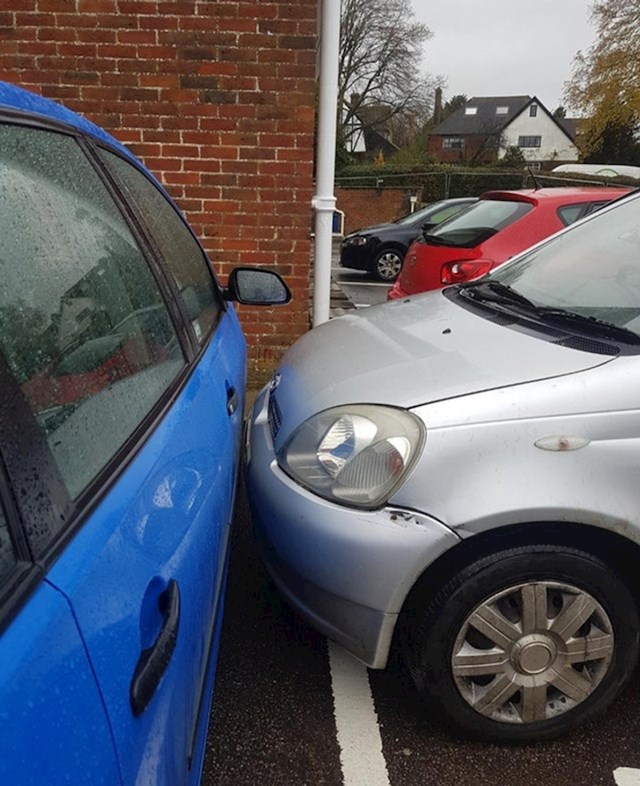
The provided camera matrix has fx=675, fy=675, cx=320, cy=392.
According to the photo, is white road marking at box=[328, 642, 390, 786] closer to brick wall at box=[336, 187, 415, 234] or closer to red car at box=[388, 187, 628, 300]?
red car at box=[388, 187, 628, 300]

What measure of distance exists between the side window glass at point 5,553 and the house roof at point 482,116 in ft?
211

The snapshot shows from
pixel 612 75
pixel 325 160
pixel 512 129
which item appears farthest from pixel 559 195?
pixel 512 129

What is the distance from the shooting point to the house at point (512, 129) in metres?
59.3

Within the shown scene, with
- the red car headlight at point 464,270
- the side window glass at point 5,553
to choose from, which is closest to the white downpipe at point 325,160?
the red car headlight at point 464,270

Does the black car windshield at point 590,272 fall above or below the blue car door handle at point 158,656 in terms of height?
above

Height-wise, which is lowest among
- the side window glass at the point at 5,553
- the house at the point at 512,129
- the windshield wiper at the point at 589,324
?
the windshield wiper at the point at 589,324

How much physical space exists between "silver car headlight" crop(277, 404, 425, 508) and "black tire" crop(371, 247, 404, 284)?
10536mm

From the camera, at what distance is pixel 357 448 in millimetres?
1847

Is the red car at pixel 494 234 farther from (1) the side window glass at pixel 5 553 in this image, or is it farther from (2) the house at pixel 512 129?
(2) the house at pixel 512 129

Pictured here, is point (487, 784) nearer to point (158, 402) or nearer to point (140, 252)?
point (158, 402)

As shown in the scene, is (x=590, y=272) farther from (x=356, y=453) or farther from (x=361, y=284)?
(x=361, y=284)

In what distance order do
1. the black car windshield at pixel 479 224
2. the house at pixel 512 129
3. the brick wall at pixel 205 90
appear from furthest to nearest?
the house at pixel 512 129, the black car windshield at pixel 479 224, the brick wall at pixel 205 90

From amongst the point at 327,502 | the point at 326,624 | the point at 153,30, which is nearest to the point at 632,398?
the point at 327,502

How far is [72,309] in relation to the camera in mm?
1170
